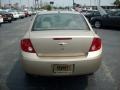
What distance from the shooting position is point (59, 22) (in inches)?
270

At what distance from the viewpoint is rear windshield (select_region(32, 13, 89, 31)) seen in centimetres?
669

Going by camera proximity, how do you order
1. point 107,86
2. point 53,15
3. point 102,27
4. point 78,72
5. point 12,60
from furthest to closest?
1. point 102,27
2. point 12,60
3. point 53,15
4. point 107,86
5. point 78,72

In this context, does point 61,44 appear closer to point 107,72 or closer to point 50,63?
point 50,63

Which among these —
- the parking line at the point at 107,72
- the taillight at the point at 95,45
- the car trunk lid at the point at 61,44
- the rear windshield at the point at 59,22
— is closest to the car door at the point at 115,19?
the parking line at the point at 107,72

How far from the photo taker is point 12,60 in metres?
9.05

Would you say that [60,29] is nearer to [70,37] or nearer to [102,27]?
[70,37]

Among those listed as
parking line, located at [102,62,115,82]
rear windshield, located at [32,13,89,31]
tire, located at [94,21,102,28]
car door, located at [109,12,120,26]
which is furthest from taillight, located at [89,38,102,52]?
tire, located at [94,21,102,28]

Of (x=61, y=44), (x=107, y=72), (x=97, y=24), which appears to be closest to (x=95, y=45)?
(x=61, y=44)

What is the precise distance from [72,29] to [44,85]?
134cm

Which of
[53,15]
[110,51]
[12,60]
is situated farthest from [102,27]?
[53,15]

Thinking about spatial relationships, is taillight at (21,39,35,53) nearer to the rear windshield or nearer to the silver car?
the silver car

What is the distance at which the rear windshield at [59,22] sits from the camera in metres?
6.69

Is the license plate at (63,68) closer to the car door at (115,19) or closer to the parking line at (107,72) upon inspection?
the parking line at (107,72)

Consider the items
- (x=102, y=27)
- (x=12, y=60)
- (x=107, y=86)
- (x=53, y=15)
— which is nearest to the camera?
(x=107, y=86)
